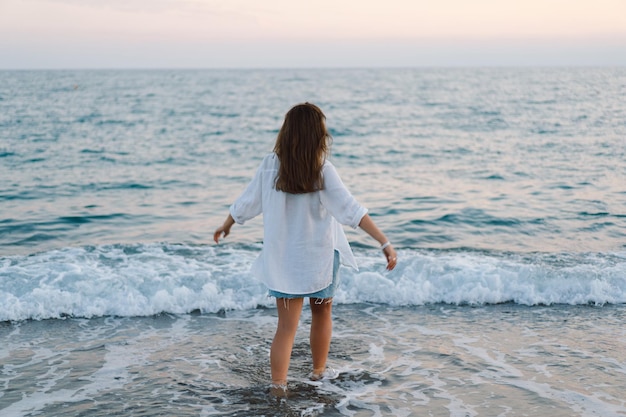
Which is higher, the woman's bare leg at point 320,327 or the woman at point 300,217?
the woman at point 300,217

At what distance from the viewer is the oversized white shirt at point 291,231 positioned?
394 centimetres

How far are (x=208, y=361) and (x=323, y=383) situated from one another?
1.05 m

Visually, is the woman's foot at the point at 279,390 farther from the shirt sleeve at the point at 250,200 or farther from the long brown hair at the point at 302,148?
the long brown hair at the point at 302,148

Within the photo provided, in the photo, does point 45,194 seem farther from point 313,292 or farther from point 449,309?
point 313,292

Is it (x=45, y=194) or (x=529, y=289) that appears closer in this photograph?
(x=529, y=289)

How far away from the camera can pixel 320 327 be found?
435 centimetres

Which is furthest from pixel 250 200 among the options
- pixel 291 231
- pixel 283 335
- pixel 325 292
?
pixel 283 335

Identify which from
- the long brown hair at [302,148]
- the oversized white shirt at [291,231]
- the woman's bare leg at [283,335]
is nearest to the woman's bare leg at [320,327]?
the woman's bare leg at [283,335]

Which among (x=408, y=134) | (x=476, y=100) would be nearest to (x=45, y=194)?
(x=408, y=134)

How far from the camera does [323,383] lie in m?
4.60

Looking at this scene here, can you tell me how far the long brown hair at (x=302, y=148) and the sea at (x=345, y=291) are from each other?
1.51 m

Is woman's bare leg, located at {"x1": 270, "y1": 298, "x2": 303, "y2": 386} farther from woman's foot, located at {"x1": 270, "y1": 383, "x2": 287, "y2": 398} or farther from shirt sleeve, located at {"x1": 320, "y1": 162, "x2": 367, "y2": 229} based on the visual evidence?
shirt sleeve, located at {"x1": 320, "y1": 162, "x2": 367, "y2": 229}

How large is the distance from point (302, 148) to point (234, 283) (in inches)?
143

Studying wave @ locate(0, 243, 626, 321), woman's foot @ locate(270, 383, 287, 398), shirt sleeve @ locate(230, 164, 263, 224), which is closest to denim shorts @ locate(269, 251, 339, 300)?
shirt sleeve @ locate(230, 164, 263, 224)
